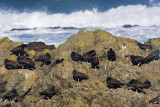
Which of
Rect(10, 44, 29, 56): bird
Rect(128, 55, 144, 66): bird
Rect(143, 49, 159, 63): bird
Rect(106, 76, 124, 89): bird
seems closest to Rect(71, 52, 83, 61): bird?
Rect(106, 76, 124, 89): bird

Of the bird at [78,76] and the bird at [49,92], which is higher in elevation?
the bird at [78,76]

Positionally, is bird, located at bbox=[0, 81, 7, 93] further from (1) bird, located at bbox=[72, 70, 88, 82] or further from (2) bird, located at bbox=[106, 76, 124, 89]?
(2) bird, located at bbox=[106, 76, 124, 89]

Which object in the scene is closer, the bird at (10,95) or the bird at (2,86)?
the bird at (10,95)

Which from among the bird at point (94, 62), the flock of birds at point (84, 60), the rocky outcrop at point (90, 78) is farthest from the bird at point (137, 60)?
the bird at point (94, 62)

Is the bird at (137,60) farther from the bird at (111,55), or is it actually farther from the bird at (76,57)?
the bird at (76,57)

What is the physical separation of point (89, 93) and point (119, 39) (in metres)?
7.78

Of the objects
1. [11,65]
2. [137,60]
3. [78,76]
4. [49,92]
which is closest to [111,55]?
[137,60]

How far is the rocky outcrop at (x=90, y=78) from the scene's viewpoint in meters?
10.6

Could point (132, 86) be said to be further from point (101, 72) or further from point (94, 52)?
point (94, 52)

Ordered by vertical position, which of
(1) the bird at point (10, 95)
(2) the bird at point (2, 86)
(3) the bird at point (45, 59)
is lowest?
(1) the bird at point (10, 95)

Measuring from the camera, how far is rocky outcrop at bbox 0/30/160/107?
10.6m

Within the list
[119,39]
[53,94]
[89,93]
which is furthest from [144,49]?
[53,94]

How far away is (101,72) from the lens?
502 inches

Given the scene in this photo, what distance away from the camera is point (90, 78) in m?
11.9
